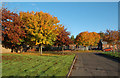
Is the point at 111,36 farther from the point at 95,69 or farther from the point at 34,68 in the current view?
the point at 34,68

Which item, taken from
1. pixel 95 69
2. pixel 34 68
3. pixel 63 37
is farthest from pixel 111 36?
pixel 34 68

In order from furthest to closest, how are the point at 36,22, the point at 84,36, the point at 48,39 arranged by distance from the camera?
the point at 84,36, the point at 48,39, the point at 36,22

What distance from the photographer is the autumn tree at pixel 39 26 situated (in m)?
25.0

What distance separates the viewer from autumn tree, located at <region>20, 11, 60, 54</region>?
81.9 ft

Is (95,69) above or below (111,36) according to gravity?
below

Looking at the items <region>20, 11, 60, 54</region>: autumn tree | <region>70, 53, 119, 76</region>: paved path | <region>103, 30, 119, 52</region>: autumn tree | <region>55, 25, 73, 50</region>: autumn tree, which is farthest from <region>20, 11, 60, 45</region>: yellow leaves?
<region>103, 30, 119, 52</region>: autumn tree

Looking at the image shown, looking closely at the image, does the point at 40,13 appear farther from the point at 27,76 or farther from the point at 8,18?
the point at 27,76

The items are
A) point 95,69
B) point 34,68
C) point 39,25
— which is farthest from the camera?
point 39,25

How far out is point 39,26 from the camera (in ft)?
84.6

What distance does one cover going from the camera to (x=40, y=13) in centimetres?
2730

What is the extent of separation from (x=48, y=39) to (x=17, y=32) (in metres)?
8.62

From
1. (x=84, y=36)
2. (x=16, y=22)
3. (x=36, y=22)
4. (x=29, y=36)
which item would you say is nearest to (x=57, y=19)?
(x=36, y=22)

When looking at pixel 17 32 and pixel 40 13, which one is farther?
pixel 40 13

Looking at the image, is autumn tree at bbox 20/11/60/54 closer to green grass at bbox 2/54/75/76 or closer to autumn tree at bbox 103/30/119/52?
green grass at bbox 2/54/75/76
